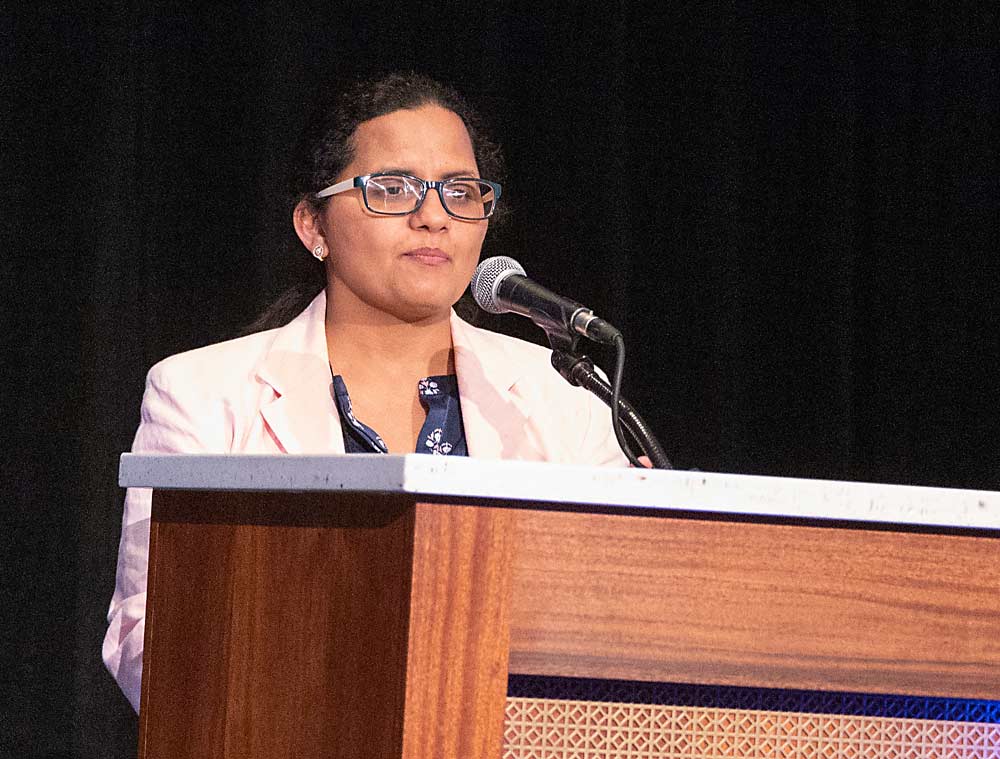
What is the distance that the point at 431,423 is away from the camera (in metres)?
1.84

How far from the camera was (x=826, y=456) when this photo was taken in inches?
111

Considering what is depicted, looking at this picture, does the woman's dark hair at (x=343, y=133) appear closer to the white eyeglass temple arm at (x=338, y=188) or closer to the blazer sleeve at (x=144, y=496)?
the white eyeglass temple arm at (x=338, y=188)

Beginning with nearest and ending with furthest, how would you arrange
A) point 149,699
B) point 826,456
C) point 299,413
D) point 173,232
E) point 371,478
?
point 371,478 < point 149,699 < point 299,413 < point 173,232 < point 826,456

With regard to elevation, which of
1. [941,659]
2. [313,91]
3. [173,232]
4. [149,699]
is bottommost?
[149,699]

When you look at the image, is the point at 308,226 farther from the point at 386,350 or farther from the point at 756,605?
the point at 756,605

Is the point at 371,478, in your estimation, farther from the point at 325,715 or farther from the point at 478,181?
the point at 478,181

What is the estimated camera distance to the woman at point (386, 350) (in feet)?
5.69

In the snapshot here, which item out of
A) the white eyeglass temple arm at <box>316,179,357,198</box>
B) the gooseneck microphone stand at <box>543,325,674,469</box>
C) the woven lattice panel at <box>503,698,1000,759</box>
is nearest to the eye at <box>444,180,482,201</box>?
the white eyeglass temple arm at <box>316,179,357,198</box>

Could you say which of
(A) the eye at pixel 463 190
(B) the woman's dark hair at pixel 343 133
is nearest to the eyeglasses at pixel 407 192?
(A) the eye at pixel 463 190

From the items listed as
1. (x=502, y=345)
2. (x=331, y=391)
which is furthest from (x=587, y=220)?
(x=331, y=391)

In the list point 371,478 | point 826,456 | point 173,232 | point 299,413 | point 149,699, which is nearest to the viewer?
point 371,478

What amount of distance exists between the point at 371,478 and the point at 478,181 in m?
1.15

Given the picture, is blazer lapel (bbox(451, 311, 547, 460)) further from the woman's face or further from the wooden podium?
the wooden podium

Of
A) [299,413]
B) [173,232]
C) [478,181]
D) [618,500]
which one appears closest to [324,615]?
[618,500]
